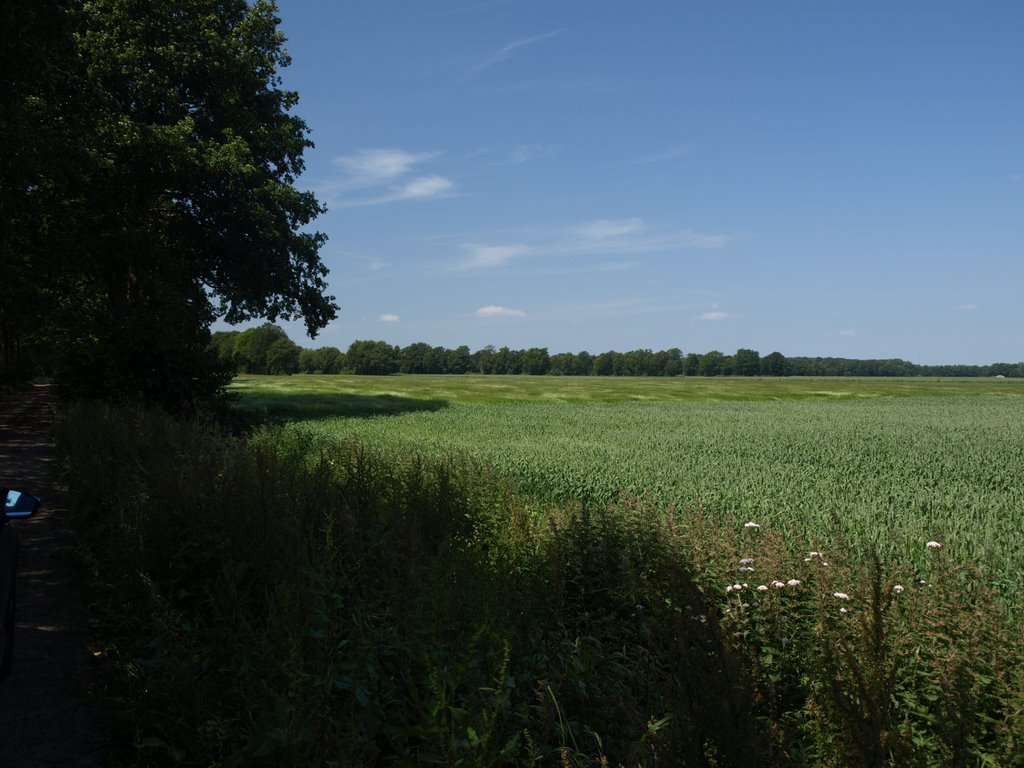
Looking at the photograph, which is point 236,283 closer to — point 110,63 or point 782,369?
point 110,63

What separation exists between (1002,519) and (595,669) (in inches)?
302

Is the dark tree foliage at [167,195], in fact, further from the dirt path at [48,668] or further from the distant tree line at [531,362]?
the distant tree line at [531,362]

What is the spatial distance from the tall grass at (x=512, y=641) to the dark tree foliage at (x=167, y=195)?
44.5 feet

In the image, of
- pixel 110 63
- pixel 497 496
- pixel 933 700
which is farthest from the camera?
pixel 110 63

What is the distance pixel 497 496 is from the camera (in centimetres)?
904

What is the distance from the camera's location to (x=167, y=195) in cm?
2638

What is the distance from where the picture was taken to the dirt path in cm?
401

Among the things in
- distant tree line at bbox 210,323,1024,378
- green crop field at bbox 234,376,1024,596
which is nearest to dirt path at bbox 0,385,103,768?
green crop field at bbox 234,376,1024,596

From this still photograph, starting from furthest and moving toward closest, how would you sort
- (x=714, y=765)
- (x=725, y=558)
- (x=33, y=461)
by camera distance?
1. (x=33, y=461)
2. (x=725, y=558)
3. (x=714, y=765)

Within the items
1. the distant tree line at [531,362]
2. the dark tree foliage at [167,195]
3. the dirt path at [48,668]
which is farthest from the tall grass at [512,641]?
the distant tree line at [531,362]

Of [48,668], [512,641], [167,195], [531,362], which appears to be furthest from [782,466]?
[531,362]

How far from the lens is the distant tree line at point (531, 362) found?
15488 cm

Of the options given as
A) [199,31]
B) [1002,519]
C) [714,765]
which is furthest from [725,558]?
[199,31]

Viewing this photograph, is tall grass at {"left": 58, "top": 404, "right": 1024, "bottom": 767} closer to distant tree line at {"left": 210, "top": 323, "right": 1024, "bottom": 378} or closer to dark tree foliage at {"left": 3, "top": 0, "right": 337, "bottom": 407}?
dark tree foliage at {"left": 3, "top": 0, "right": 337, "bottom": 407}
